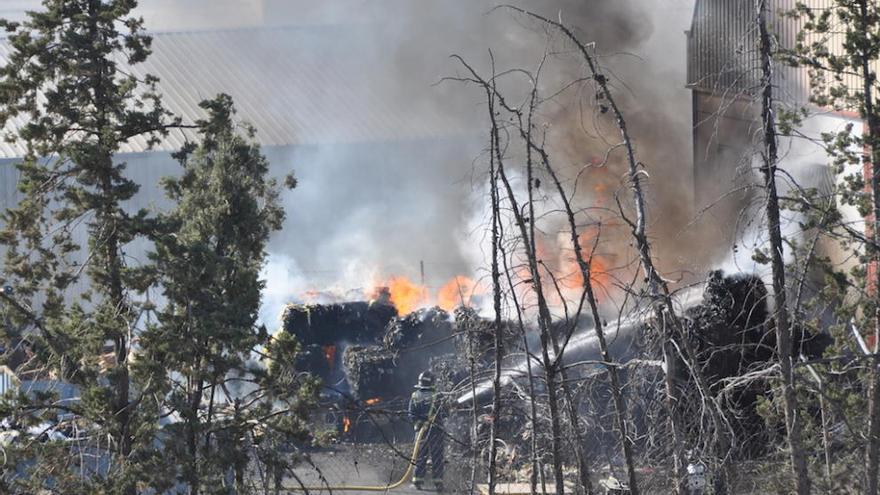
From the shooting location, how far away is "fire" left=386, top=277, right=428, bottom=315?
993 inches

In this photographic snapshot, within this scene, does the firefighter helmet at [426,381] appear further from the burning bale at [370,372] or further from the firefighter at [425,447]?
the burning bale at [370,372]

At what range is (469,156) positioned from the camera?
1371 inches

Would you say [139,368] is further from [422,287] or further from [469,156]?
[469,156]

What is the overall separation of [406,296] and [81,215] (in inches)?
643

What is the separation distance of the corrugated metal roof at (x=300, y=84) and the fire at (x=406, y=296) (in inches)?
342

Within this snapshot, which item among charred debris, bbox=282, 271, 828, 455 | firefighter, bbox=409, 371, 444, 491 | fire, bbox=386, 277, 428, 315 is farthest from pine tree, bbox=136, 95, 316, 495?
fire, bbox=386, 277, 428, 315

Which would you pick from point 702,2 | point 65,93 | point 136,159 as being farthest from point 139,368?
point 136,159

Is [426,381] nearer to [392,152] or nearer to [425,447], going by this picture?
[425,447]

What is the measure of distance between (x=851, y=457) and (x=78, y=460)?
707 centimetres

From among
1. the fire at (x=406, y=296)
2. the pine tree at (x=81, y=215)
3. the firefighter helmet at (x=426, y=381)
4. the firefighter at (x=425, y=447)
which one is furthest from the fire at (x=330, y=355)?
the pine tree at (x=81, y=215)

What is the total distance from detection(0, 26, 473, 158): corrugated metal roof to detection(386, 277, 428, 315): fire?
28.5 feet

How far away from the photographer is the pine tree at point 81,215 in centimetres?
959

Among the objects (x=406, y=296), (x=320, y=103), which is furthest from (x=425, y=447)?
(x=320, y=103)

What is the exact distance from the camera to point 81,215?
10180 mm
